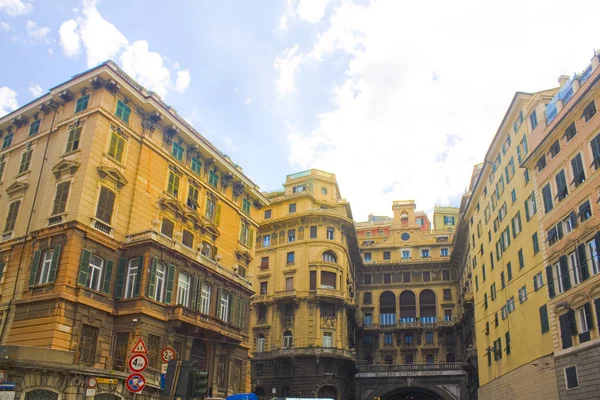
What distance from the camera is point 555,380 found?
30.7 metres

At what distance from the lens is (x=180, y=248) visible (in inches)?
1320

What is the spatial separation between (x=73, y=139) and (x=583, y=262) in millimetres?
29183

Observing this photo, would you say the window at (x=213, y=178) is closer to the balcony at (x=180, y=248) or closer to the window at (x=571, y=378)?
the balcony at (x=180, y=248)

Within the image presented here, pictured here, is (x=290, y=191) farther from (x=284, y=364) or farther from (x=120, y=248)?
(x=120, y=248)

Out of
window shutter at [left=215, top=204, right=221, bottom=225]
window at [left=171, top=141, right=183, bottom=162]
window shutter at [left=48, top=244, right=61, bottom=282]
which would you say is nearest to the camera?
window shutter at [left=48, top=244, right=61, bottom=282]

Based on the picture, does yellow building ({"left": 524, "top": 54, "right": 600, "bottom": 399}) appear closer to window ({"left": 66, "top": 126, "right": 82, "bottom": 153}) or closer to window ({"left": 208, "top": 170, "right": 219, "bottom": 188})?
window ({"left": 208, "top": 170, "right": 219, "bottom": 188})

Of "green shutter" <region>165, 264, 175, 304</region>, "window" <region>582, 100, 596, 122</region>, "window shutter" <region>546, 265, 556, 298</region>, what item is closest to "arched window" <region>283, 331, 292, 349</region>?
"green shutter" <region>165, 264, 175, 304</region>

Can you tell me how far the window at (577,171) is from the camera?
29.3m

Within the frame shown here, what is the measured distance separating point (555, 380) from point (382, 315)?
4648 centimetres

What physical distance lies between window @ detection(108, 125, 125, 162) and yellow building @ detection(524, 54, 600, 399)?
2577 centimetres

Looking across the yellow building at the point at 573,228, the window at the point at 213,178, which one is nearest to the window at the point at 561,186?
the yellow building at the point at 573,228

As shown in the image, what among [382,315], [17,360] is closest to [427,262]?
[382,315]

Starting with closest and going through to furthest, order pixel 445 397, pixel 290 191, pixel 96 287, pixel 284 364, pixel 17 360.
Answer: pixel 17 360
pixel 96 287
pixel 284 364
pixel 445 397
pixel 290 191

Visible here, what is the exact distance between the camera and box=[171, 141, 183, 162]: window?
37.5 meters
